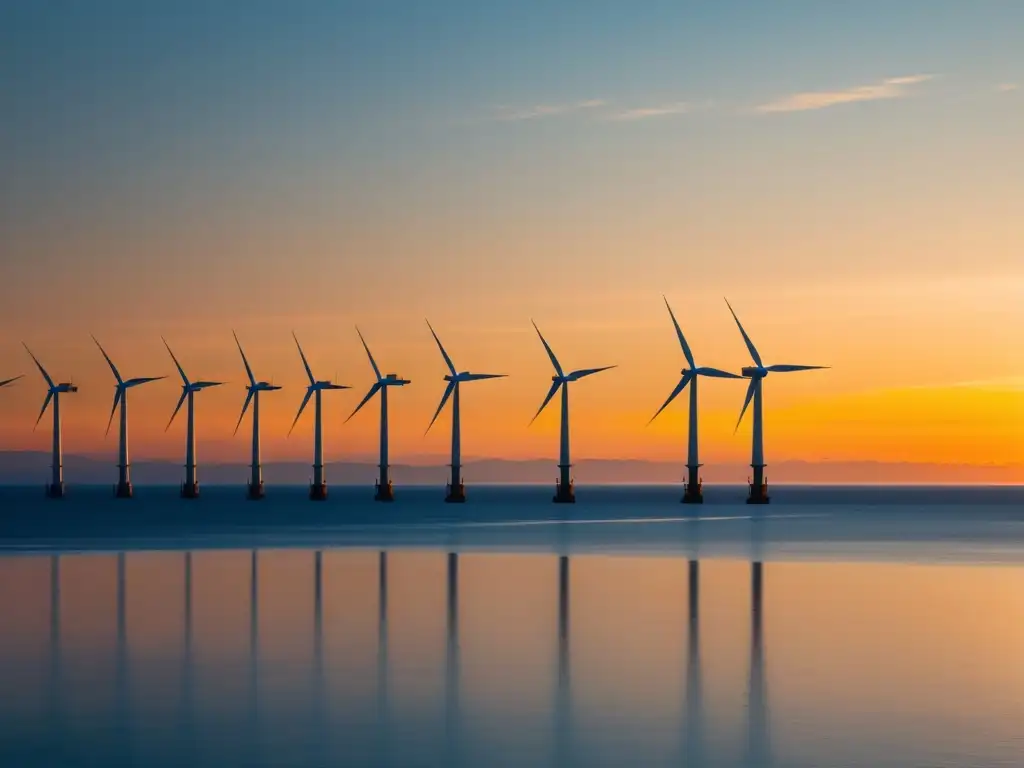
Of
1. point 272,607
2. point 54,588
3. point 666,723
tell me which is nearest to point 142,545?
point 54,588

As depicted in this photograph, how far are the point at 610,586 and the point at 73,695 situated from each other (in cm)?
3155

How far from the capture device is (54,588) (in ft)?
195

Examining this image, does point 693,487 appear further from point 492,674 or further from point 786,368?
point 492,674

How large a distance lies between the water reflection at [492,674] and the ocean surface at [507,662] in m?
0.10

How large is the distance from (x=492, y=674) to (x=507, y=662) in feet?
7.06

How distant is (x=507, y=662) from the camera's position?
127 feet

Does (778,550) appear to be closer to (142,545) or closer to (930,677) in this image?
(142,545)

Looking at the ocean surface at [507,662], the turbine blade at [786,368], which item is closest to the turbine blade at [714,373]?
the turbine blade at [786,368]

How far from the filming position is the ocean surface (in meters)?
28.1

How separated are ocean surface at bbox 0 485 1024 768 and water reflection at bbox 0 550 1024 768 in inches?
3.8

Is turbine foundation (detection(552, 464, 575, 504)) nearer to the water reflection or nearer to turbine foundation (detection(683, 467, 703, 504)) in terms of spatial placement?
turbine foundation (detection(683, 467, 703, 504))

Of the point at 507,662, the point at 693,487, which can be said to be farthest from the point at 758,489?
the point at 507,662

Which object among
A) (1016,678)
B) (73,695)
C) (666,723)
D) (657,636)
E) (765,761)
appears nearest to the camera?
(765,761)

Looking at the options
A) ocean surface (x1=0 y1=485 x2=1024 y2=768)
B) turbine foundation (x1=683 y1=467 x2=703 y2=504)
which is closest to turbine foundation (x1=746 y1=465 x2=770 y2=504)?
turbine foundation (x1=683 y1=467 x2=703 y2=504)
